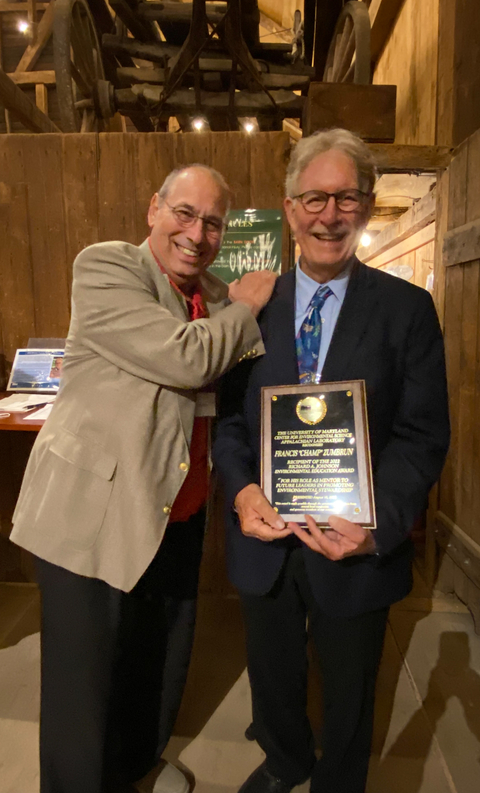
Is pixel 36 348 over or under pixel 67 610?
over

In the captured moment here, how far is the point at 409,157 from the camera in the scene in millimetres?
2707

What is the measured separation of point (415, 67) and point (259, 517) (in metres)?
4.05

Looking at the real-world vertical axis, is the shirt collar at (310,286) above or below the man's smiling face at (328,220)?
below

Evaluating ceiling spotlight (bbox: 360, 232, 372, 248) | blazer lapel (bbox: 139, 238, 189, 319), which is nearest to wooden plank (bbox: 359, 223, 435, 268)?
ceiling spotlight (bbox: 360, 232, 372, 248)

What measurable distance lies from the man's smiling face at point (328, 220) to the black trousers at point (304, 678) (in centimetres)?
83

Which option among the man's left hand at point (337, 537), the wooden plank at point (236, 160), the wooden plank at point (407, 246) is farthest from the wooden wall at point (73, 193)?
the wooden plank at point (407, 246)

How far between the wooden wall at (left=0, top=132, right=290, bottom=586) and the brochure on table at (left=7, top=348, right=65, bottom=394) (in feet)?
0.52

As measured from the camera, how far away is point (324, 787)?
1.43m

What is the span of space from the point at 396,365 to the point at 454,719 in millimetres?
1780

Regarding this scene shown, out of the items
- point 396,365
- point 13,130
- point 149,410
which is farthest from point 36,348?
point 13,130

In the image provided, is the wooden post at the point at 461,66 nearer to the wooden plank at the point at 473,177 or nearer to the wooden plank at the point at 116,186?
the wooden plank at the point at 473,177

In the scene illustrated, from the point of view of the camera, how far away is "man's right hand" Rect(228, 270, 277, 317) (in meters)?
1.37

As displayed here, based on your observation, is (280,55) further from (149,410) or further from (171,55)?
(149,410)

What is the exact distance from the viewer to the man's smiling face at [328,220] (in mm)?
1243
